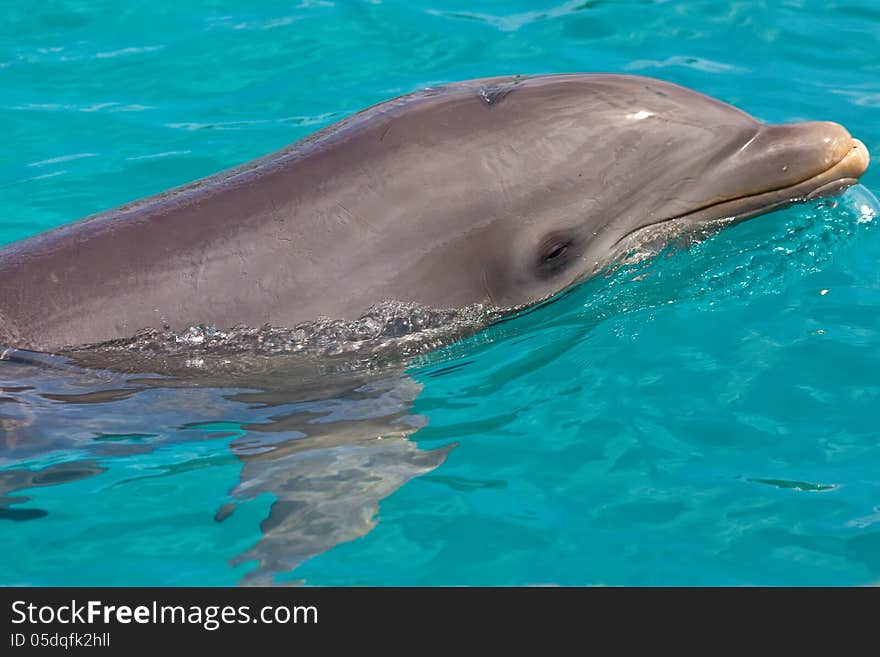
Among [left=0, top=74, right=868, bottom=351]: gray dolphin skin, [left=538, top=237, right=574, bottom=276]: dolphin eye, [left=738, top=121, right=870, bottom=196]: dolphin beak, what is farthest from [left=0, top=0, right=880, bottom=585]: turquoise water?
[left=738, top=121, right=870, bottom=196]: dolphin beak

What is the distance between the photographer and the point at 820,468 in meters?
6.95

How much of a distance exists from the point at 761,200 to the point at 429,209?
211cm

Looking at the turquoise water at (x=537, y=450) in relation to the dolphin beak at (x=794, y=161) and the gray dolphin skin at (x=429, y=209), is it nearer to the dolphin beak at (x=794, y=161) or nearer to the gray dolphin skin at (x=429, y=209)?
the gray dolphin skin at (x=429, y=209)

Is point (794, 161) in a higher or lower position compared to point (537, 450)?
higher

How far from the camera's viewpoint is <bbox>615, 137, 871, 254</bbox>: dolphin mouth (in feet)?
24.8

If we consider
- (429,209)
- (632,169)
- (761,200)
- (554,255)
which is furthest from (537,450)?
(761,200)

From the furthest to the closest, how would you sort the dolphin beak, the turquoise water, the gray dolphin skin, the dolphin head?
1. the dolphin beak
2. the dolphin head
3. the gray dolphin skin
4. the turquoise water

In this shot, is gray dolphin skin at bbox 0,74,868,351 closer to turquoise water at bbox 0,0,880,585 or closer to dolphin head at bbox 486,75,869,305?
dolphin head at bbox 486,75,869,305

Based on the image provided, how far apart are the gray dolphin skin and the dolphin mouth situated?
0.5 inches

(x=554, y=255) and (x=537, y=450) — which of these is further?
(x=554, y=255)

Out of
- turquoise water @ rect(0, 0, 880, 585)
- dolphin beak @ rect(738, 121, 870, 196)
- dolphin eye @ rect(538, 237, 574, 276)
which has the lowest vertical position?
turquoise water @ rect(0, 0, 880, 585)

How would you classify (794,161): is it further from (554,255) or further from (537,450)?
(537,450)

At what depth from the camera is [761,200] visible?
760cm

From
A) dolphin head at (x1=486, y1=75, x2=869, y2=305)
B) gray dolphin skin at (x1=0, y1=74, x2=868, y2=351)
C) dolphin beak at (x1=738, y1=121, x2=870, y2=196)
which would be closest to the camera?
gray dolphin skin at (x1=0, y1=74, x2=868, y2=351)
